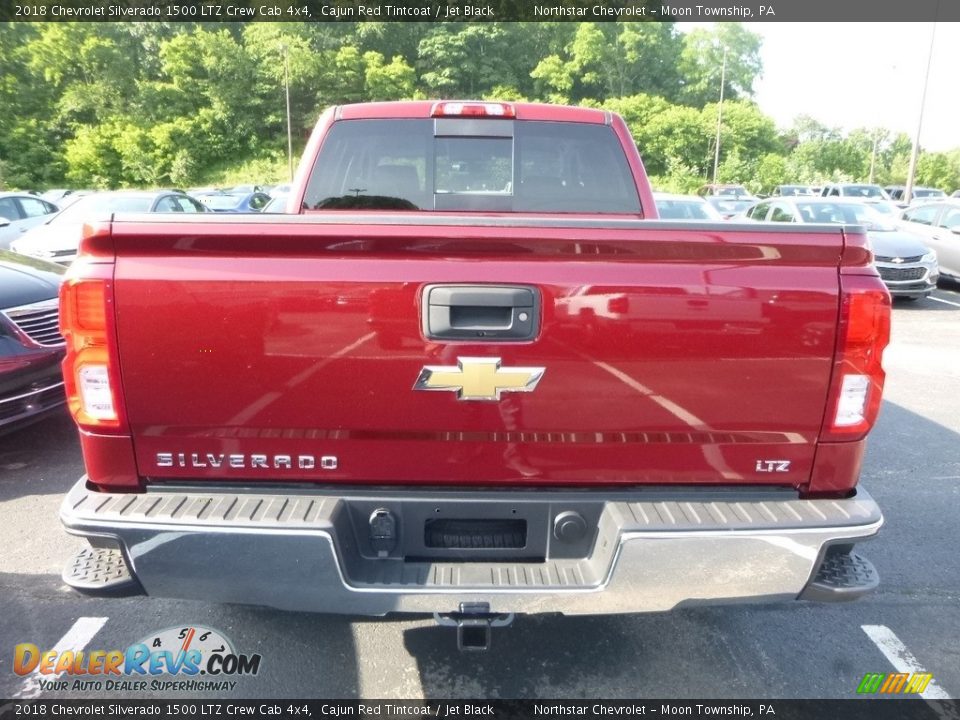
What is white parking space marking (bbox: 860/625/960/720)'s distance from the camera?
101 inches

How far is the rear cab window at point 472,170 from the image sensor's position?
11.3 ft

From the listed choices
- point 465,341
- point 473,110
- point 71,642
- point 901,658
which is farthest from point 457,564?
point 473,110

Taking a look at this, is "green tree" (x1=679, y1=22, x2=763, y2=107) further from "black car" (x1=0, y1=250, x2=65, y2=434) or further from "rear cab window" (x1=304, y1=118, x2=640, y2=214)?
"black car" (x1=0, y1=250, x2=65, y2=434)

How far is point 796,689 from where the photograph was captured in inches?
104

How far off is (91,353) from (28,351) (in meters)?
3.27

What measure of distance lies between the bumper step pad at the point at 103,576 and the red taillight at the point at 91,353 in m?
0.42

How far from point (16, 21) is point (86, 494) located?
191 feet

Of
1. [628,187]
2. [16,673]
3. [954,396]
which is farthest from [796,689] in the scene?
[954,396]

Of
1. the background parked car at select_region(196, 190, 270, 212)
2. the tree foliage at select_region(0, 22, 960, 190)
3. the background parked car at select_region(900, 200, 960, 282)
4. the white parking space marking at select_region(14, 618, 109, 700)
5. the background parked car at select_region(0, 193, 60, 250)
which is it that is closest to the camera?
the white parking space marking at select_region(14, 618, 109, 700)

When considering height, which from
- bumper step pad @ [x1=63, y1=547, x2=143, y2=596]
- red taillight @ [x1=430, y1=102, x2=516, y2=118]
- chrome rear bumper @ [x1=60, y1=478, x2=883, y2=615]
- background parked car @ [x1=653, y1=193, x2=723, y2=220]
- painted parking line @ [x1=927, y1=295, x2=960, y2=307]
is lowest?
painted parking line @ [x1=927, y1=295, x2=960, y2=307]

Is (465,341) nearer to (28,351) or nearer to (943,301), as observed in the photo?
(28,351)

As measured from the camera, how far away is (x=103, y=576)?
211cm

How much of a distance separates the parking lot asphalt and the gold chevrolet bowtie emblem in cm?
115

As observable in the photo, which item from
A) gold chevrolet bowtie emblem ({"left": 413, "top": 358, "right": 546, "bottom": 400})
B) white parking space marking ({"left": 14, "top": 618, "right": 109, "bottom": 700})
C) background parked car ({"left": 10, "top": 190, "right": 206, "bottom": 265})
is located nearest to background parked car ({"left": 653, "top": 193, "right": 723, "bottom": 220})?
background parked car ({"left": 10, "top": 190, "right": 206, "bottom": 265})
